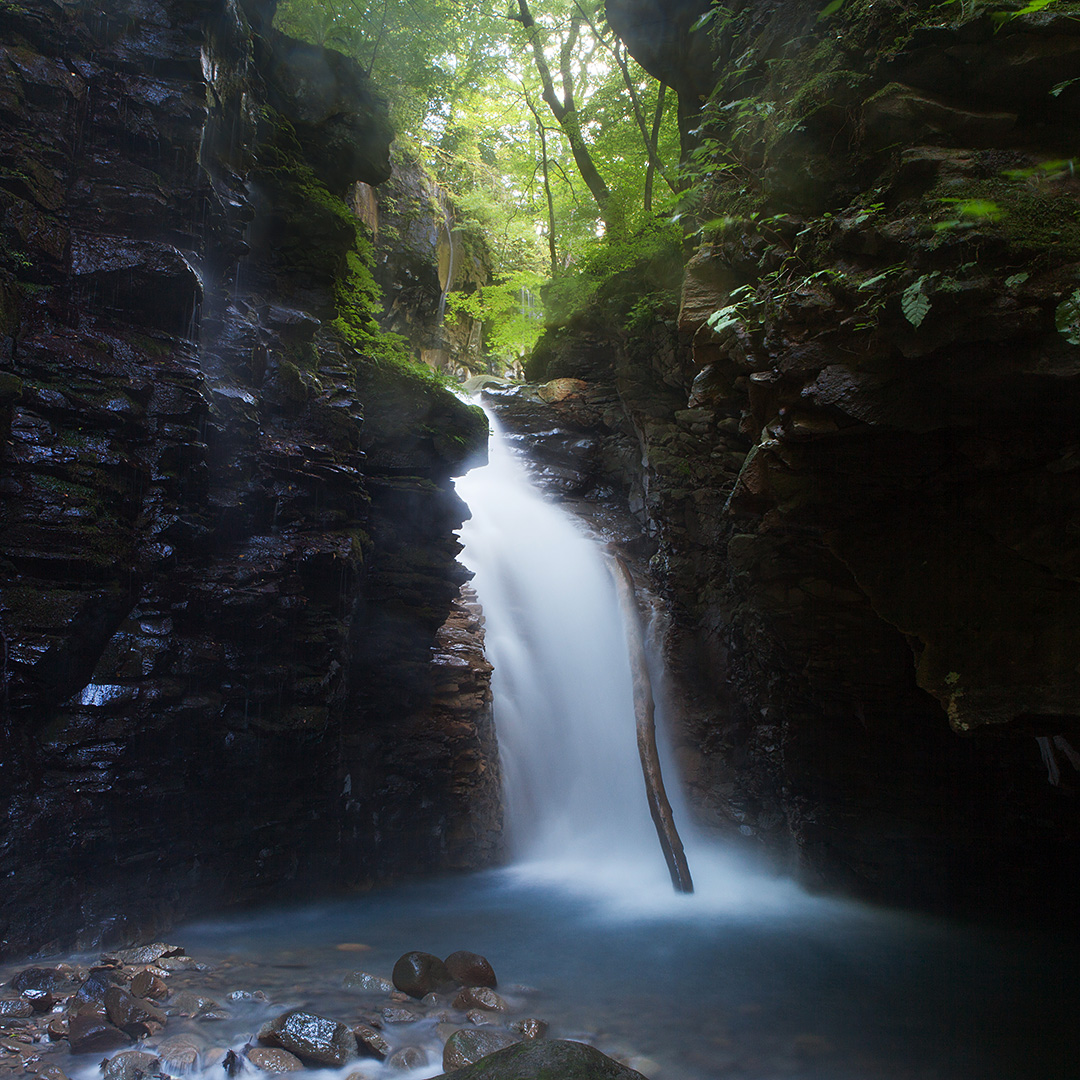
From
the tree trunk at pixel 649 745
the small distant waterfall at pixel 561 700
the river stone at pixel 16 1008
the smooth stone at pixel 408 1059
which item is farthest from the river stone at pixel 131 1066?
the small distant waterfall at pixel 561 700

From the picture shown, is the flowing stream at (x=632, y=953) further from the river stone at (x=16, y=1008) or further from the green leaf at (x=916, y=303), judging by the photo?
the green leaf at (x=916, y=303)

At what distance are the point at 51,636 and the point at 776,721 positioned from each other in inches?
322

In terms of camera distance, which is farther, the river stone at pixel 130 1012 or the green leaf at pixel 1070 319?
the river stone at pixel 130 1012

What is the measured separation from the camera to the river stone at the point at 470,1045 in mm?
4055

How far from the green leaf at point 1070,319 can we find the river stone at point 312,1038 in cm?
583

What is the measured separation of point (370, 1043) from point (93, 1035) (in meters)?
1.62

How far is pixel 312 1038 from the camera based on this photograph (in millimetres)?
4129

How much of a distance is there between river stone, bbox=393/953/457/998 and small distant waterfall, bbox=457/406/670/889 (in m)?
3.87

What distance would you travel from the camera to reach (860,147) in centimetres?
469

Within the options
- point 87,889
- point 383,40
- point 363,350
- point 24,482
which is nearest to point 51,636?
point 24,482

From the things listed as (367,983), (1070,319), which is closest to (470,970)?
(367,983)

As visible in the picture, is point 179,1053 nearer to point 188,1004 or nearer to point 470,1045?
point 188,1004

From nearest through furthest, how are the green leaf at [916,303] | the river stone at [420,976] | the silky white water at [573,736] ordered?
the green leaf at [916,303]
the river stone at [420,976]
the silky white water at [573,736]

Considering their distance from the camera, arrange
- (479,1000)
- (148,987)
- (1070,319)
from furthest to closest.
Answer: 1. (479,1000)
2. (148,987)
3. (1070,319)
